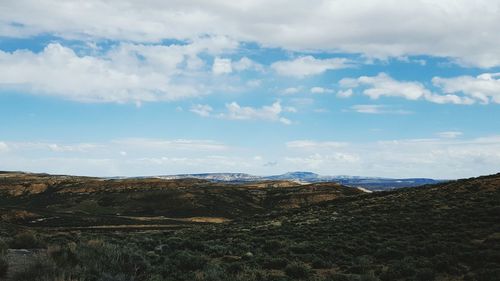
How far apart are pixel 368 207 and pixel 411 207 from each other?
534 centimetres

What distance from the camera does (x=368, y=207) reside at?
44281 millimetres

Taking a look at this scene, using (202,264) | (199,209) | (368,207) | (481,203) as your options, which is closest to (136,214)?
(199,209)

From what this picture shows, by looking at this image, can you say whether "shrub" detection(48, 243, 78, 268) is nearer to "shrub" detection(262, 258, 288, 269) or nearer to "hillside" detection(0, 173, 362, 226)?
"shrub" detection(262, 258, 288, 269)

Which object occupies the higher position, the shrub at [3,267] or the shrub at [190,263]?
the shrub at [3,267]

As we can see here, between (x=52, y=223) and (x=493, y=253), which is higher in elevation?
(x=493, y=253)

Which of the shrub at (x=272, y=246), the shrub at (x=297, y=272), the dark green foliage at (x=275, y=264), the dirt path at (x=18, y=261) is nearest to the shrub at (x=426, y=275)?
the shrub at (x=297, y=272)

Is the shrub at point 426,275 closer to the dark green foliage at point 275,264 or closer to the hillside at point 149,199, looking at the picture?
the dark green foliage at point 275,264

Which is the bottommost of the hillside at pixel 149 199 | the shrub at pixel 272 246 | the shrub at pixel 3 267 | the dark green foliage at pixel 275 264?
the hillside at pixel 149 199

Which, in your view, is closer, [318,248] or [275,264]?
[275,264]

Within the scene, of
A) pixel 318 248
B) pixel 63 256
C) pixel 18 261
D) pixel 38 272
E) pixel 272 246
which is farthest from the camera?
pixel 272 246

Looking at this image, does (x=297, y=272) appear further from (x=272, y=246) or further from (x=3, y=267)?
(x=3, y=267)

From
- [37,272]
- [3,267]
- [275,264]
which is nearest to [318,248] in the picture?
[275,264]

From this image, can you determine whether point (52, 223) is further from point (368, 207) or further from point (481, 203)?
point (481, 203)

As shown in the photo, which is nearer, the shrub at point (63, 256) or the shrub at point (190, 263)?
the shrub at point (63, 256)
